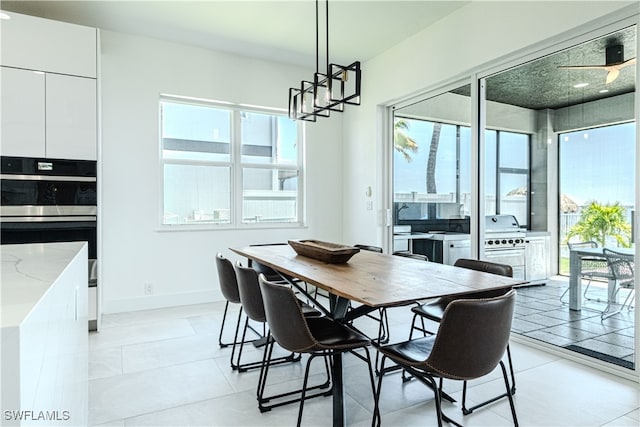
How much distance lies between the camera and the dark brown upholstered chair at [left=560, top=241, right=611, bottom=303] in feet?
9.34

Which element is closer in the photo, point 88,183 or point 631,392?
point 631,392

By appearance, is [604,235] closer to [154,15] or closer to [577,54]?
[577,54]

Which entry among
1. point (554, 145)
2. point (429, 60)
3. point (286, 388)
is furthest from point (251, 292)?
point (429, 60)

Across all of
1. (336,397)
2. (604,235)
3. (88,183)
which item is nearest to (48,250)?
(336,397)

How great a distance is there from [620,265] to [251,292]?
264 centimetres

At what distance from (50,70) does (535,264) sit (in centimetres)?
478

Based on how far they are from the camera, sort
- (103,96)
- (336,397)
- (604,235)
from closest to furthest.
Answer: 1. (336,397)
2. (604,235)
3. (103,96)

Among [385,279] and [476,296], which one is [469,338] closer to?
[385,279]

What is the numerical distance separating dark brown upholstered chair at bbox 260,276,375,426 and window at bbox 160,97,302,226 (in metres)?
3.05

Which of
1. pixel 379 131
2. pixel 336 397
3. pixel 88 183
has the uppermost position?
pixel 379 131

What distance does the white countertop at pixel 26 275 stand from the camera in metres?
0.65

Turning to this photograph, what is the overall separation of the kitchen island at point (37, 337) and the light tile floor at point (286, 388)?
1060 mm

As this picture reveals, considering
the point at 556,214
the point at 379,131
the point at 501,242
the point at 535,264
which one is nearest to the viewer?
the point at 556,214

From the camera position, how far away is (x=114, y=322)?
3869 millimetres
